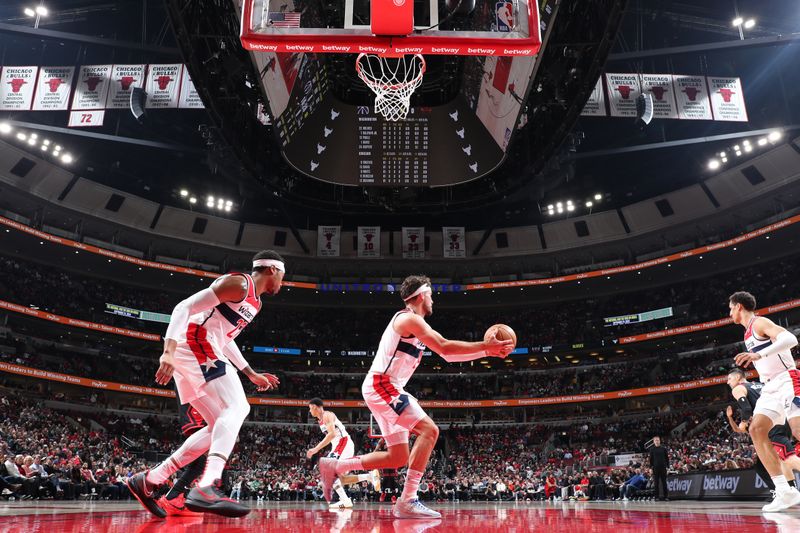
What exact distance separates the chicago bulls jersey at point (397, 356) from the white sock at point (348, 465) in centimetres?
98

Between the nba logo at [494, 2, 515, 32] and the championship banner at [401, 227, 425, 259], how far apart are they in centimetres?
2482

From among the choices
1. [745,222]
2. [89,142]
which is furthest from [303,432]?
[745,222]

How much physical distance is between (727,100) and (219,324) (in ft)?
59.7

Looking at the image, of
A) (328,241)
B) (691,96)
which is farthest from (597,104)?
(328,241)

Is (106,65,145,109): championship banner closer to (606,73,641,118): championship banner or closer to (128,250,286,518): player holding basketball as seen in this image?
(606,73,641,118): championship banner

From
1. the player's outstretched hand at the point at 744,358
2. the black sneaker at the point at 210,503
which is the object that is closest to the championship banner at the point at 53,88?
the black sneaker at the point at 210,503

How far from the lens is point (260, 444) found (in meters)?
31.0

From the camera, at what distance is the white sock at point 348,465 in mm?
5414

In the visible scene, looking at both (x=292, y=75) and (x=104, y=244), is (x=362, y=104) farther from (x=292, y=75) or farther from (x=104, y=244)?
(x=104, y=244)

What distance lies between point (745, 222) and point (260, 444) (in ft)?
97.3

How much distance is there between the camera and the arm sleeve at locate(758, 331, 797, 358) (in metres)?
6.09

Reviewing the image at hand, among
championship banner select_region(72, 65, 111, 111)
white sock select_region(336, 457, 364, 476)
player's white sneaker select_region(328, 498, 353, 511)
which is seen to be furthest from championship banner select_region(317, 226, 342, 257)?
white sock select_region(336, 457, 364, 476)

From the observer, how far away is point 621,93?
1767 cm

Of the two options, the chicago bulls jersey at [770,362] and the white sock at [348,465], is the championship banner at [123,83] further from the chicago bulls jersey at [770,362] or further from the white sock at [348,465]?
the chicago bulls jersey at [770,362]
